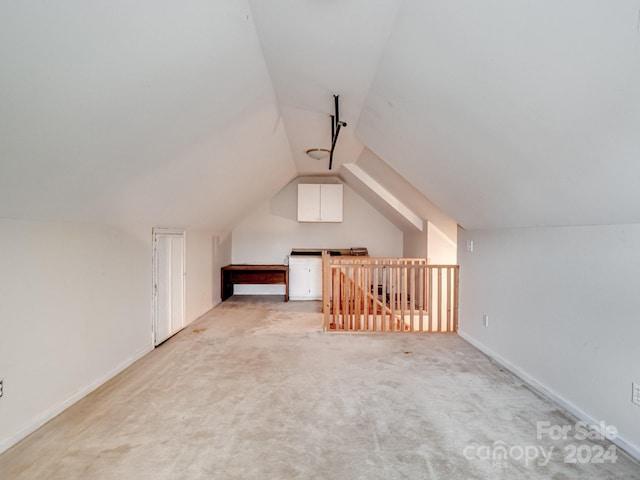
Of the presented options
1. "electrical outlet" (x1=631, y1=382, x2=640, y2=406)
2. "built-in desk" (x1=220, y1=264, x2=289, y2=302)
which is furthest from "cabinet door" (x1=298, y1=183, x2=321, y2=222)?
"electrical outlet" (x1=631, y1=382, x2=640, y2=406)

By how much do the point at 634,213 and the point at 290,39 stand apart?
7.70 feet

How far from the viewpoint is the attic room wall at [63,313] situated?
2.01m

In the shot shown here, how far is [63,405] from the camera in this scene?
7.82 ft

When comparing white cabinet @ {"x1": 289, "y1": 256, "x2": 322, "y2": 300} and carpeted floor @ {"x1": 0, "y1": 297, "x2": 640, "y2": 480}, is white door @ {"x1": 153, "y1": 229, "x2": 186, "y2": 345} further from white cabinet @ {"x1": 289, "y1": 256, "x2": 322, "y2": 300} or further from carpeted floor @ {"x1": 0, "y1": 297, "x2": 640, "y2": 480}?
white cabinet @ {"x1": 289, "y1": 256, "x2": 322, "y2": 300}

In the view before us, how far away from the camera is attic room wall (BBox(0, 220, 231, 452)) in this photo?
2.01 metres

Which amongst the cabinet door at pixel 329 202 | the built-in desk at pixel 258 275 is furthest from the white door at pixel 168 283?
the cabinet door at pixel 329 202

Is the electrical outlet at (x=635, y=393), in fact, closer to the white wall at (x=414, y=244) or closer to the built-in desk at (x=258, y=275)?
the white wall at (x=414, y=244)

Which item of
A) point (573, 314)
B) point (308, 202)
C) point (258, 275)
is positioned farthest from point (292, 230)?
point (573, 314)

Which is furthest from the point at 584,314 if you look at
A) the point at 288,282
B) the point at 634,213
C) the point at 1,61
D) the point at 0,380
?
the point at 288,282

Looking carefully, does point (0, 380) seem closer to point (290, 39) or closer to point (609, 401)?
point (290, 39)

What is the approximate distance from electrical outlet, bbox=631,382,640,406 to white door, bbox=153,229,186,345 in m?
4.22

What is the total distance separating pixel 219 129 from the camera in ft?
9.41

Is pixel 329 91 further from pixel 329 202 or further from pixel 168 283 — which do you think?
pixel 329 202

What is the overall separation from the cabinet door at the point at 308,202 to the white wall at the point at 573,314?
3.70 meters
